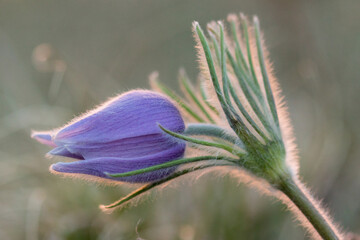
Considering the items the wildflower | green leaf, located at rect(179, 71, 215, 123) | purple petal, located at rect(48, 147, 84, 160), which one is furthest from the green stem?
purple petal, located at rect(48, 147, 84, 160)

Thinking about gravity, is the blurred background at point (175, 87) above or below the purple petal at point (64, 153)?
below

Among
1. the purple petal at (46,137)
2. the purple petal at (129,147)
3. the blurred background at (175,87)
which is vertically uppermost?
the purple petal at (46,137)

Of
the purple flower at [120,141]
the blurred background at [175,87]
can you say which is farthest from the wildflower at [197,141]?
the blurred background at [175,87]

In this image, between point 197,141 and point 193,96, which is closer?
point 197,141

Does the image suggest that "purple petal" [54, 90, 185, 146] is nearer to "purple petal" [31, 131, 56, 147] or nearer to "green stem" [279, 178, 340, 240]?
"purple petal" [31, 131, 56, 147]

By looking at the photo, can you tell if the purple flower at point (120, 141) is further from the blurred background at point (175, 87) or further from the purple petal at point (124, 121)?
the blurred background at point (175, 87)

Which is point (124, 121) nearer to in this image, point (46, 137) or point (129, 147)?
point (129, 147)

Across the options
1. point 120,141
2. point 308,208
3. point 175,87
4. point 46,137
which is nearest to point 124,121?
point 120,141

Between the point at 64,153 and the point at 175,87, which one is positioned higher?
the point at 64,153
